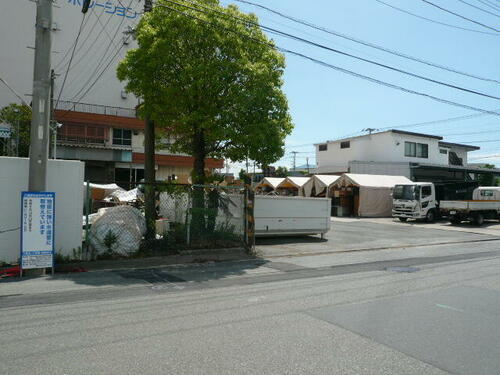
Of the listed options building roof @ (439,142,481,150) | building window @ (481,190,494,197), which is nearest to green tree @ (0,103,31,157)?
building window @ (481,190,494,197)

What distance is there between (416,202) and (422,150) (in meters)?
17.8

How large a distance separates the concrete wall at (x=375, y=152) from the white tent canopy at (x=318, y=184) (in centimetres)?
956

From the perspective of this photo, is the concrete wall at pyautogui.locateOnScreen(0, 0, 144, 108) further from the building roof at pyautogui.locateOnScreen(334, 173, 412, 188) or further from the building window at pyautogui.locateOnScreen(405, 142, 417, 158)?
the building window at pyautogui.locateOnScreen(405, 142, 417, 158)

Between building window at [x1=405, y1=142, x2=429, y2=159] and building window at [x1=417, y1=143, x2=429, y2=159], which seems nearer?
building window at [x1=405, y1=142, x2=429, y2=159]

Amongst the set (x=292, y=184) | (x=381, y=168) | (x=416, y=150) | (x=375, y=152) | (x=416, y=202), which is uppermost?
(x=416, y=150)

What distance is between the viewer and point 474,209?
24953 mm

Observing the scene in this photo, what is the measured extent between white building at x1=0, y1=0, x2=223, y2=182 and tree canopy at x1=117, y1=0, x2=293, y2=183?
84.7 feet

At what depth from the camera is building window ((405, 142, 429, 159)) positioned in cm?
4119

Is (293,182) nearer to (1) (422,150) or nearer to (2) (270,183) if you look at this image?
(2) (270,183)

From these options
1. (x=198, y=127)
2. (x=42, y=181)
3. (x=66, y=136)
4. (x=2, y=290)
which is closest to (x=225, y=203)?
(x=198, y=127)

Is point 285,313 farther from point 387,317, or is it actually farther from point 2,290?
point 2,290

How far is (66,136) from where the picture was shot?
3691cm

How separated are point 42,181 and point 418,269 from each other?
893 cm

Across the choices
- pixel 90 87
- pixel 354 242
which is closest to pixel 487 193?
pixel 354 242
